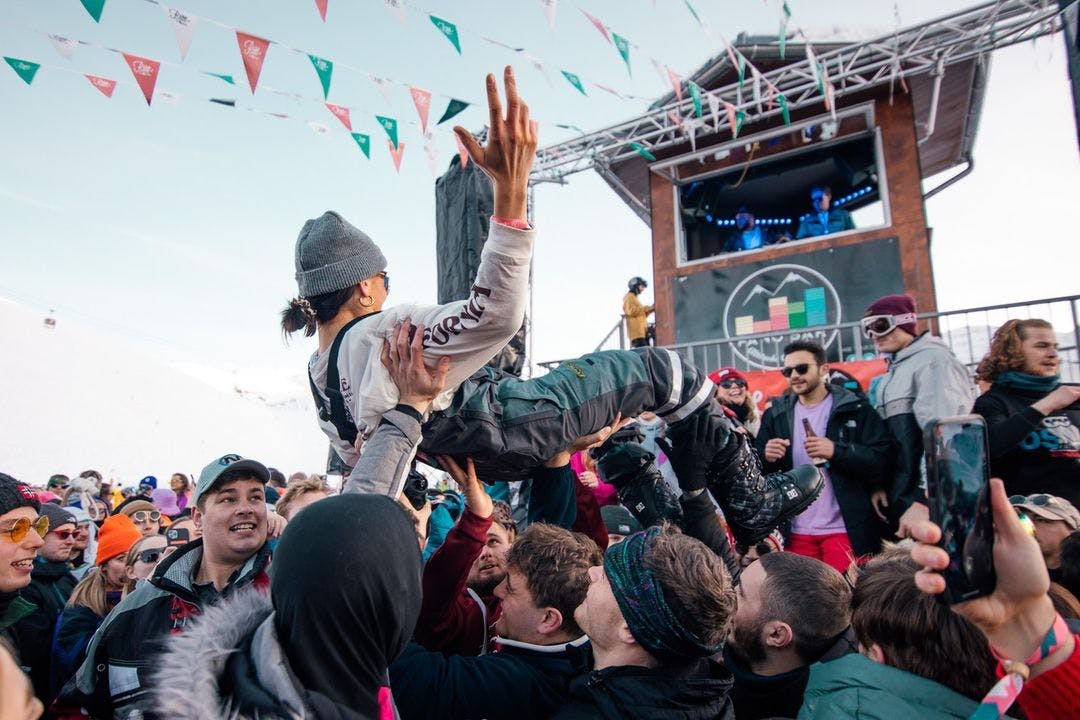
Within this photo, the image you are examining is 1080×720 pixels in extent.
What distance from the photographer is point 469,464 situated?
2.55m

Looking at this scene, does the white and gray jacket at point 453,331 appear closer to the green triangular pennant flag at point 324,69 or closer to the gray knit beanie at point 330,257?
the gray knit beanie at point 330,257

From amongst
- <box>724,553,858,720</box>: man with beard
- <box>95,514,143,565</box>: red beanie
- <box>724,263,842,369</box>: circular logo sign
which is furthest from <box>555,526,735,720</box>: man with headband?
<box>724,263,842,369</box>: circular logo sign

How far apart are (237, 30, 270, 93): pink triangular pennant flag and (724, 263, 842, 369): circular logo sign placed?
6.67 m

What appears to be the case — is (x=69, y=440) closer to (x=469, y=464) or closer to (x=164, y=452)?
(x=164, y=452)

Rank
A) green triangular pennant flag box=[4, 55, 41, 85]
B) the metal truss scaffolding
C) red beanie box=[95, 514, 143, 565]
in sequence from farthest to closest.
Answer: the metal truss scaffolding
green triangular pennant flag box=[4, 55, 41, 85]
red beanie box=[95, 514, 143, 565]

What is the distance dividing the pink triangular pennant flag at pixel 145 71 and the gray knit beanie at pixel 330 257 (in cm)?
375

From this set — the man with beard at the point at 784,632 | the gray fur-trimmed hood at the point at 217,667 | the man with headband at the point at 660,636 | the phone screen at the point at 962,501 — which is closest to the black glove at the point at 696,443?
the man with beard at the point at 784,632

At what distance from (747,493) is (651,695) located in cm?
155

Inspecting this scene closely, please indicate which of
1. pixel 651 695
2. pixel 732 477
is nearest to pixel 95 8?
pixel 732 477

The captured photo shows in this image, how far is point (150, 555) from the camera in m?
3.46

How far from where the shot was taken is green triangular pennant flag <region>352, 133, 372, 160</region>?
620cm

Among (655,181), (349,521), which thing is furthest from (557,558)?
(655,181)

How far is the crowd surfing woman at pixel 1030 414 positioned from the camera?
3.28m

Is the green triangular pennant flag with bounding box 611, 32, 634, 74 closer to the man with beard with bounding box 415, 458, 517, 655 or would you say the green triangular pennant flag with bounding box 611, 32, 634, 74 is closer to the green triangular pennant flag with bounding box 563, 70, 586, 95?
the green triangular pennant flag with bounding box 563, 70, 586, 95
